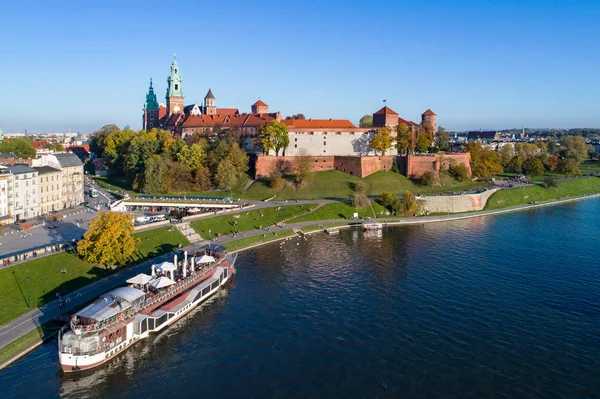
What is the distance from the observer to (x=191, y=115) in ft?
419

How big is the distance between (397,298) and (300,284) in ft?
33.0

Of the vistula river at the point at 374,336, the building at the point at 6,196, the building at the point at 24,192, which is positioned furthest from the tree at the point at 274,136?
the building at the point at 6,196

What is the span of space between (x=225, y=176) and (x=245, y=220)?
20.0 meters

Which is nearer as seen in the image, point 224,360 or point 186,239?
point 224,360

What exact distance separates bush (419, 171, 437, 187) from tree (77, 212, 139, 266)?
67165mm

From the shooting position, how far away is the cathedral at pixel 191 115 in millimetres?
115488

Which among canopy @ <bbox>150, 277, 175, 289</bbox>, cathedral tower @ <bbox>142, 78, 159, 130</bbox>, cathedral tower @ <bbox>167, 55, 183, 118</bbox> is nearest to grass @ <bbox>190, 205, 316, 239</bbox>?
canopy @ <bbox>150, 277, 175, 289</bbox>

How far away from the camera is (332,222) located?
74.7 metres

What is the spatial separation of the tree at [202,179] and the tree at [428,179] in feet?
150

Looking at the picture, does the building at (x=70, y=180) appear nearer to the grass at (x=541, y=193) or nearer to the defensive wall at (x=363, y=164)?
the defensive wall at (x=363, y=164)

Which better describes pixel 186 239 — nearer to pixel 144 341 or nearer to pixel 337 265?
pixel 337 265

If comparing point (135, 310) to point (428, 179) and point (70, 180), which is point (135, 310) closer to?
point (70, 180)

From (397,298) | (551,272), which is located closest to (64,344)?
(397,298)

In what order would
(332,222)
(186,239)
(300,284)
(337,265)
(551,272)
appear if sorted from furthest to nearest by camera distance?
(332,222) → (186,239) → (337,265) → (551,272) → (300,284)
